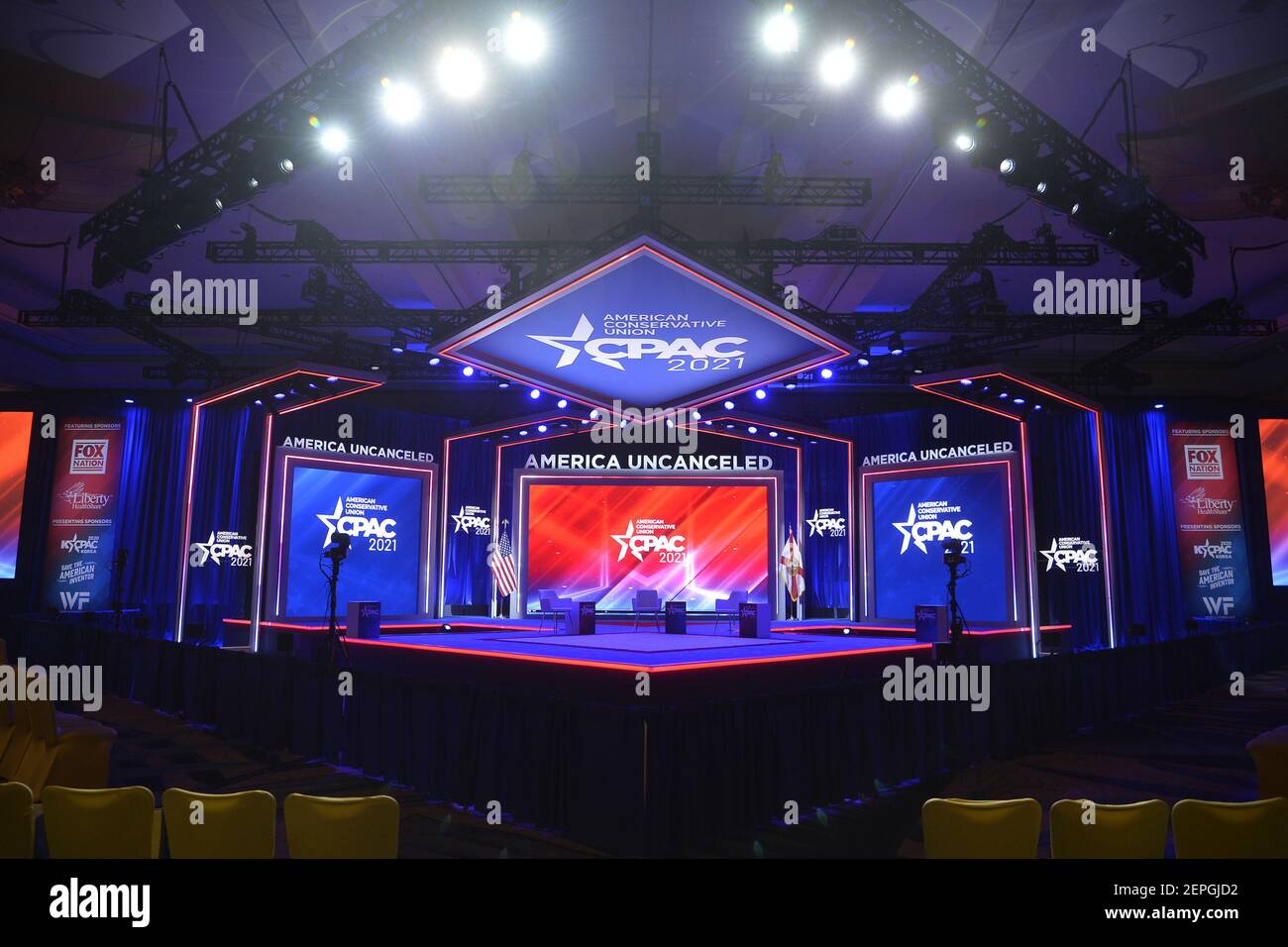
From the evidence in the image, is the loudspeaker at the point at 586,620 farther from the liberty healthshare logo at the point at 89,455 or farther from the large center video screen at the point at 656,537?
the liberty healthshare logo at the point at 89,455

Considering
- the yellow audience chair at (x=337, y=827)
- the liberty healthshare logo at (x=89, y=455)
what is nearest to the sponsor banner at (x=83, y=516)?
the liberty healthshare logo at (x=89, y=455)

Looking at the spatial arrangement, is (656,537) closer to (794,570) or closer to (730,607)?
(730,607)

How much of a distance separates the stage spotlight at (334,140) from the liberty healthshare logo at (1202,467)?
13.8 metres

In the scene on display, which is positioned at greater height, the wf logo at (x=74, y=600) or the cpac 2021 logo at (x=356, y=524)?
the cpac 2021 logo at (x=356, y=524)

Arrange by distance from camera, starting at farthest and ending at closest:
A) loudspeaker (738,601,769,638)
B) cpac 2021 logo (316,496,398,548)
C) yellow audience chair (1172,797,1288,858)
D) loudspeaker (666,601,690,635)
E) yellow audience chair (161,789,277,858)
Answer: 1. cpac 2021 logo (316,496,398,548)
2. loudspeaker (666,601,690,635)
3. loudspeaker (738,601,769,638)
4. yellow audience chair (161,789,277,858)
5. yellow audience chair (1172,797,1288,858)

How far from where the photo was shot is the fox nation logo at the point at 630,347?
6.96 meters

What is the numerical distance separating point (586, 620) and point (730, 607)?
2123 millimetres

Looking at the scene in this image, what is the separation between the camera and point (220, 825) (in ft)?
8.31

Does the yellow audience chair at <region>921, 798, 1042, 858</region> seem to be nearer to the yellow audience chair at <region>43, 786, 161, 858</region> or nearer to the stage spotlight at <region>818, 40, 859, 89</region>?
the yellow audience chair at <region>43, 786, 161, 858</region>

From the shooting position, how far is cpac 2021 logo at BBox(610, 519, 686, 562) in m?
13.4

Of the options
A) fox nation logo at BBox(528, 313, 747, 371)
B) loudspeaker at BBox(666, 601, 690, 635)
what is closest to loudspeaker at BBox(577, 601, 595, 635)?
loudspeaker at BBox(666, 601, 690, 635)

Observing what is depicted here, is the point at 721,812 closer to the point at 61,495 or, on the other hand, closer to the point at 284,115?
the point at 284,115

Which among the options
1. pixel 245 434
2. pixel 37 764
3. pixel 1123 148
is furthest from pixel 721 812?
pixel 245 434

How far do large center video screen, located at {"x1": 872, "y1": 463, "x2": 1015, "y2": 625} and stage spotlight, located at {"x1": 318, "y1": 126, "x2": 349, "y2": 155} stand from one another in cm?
990
